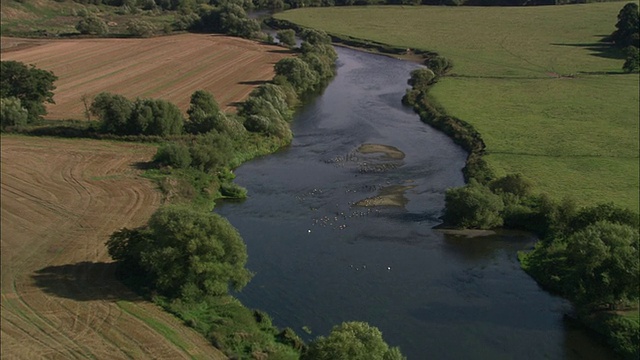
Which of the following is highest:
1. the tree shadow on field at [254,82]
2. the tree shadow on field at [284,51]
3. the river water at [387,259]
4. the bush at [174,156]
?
the tree shadow on field at [284,51]

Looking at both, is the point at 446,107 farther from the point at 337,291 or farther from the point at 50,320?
the point at 50,320

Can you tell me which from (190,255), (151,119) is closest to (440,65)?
(151,119)

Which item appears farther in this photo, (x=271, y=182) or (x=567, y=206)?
(x=271, y=182)

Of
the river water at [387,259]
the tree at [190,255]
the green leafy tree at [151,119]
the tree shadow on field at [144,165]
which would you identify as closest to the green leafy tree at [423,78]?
the river water at [387,259]

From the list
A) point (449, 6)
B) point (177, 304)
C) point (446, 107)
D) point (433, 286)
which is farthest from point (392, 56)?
point (177, 304)

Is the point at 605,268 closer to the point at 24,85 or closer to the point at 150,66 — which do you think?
the point at 24,85

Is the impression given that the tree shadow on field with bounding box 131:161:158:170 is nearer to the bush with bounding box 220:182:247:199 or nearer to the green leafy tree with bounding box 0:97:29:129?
the bush with bounding box 220:182:247:199

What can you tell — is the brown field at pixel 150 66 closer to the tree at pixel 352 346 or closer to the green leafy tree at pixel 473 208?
the green leafy tree at pixel 473 208
